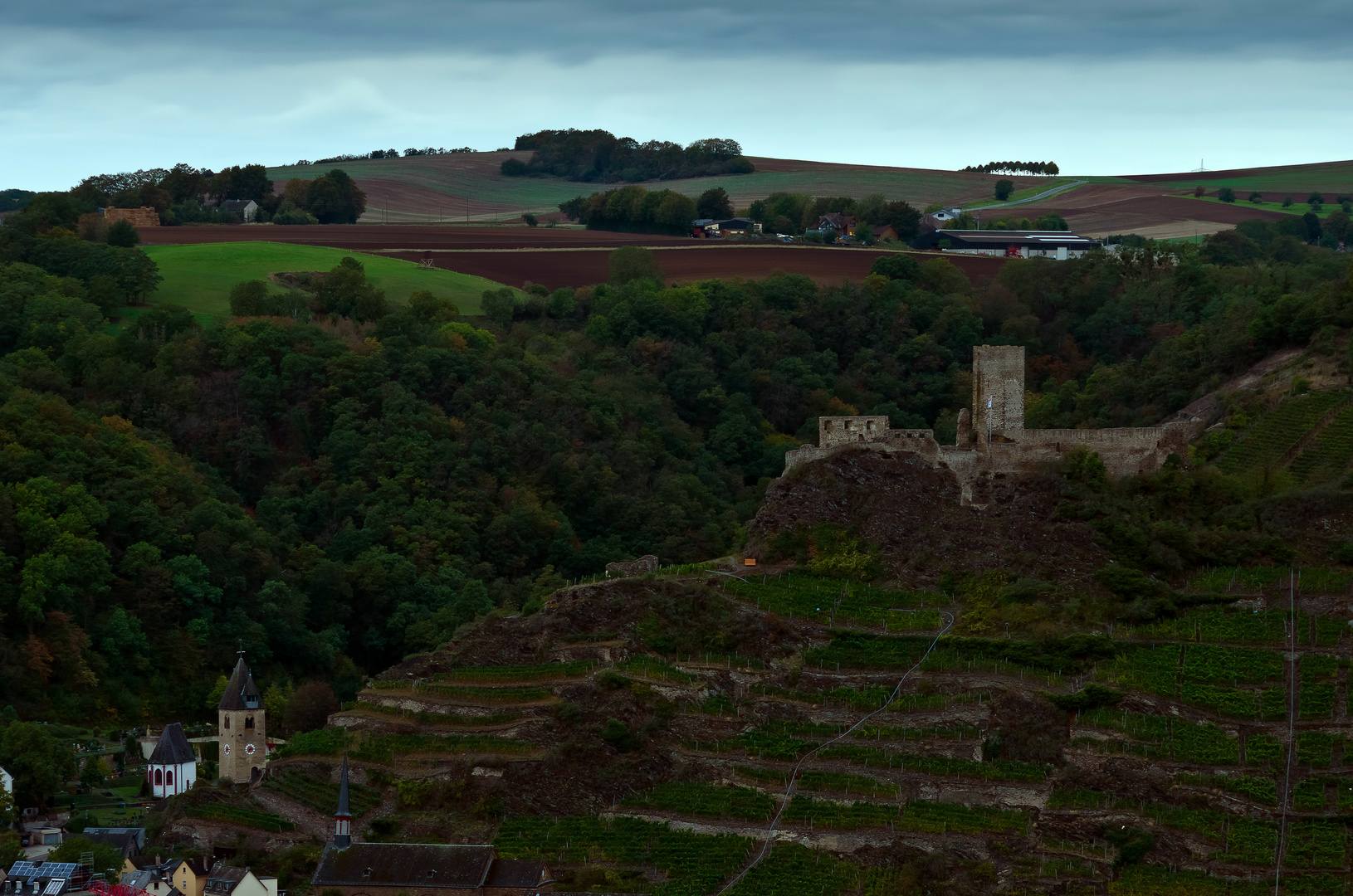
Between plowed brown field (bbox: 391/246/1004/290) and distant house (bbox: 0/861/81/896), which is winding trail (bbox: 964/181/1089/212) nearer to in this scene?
plowed brown field (bbox: 391/246/1004/290)

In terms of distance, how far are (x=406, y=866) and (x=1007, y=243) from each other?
85843 mm

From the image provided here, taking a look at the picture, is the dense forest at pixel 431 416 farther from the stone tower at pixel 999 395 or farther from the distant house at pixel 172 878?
the distant house at pixel 172 878

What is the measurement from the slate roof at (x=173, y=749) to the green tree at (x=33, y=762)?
2.72 m

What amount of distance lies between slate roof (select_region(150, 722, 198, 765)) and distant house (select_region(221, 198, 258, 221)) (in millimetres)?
71439

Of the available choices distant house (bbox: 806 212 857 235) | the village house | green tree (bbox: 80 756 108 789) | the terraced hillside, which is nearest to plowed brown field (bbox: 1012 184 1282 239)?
distant house (bbox: 806 212 857 235)

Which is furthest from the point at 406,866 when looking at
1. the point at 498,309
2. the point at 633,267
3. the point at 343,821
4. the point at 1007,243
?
the point at 1007,243

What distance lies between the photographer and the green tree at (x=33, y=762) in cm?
7625

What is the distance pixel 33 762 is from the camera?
250 ft

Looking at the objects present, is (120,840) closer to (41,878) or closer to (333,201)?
(41,878)

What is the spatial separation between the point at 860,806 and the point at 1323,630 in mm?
12973

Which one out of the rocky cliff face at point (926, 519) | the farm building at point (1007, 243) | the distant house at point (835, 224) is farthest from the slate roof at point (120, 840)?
the distant house at point (835, 224)

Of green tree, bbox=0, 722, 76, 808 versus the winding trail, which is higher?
the winding trail

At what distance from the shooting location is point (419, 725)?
6825 cm

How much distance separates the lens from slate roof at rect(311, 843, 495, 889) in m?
61.7
